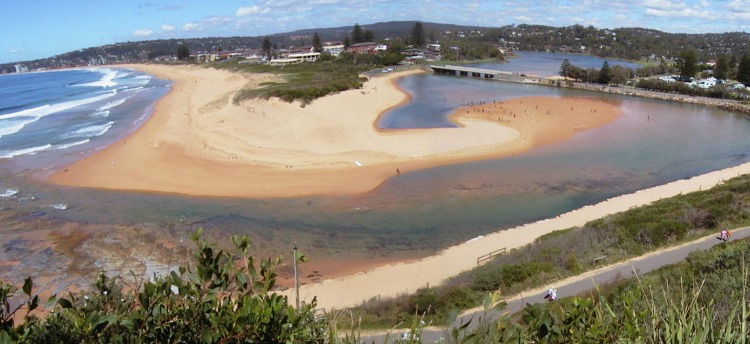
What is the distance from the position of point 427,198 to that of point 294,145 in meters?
11.6

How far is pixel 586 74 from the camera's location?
69.6 m

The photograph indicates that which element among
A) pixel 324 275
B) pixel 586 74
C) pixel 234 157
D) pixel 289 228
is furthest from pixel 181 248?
pixel 586 74

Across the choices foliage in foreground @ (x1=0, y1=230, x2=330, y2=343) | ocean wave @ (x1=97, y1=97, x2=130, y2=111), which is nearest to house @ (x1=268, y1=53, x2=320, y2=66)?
ocean wave @ (x1=97, y1=97, x2=130, y2=111)

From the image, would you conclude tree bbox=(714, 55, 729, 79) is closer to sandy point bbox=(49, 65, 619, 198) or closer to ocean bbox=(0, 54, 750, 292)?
sandy point bbox=(49, 65, 619, 198)

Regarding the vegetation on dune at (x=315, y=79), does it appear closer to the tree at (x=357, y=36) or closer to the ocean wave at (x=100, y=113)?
the ocean wave at (x=100, y=113)

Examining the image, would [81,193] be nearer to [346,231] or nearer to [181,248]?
[181,248]

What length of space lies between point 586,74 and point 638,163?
45.8 metres

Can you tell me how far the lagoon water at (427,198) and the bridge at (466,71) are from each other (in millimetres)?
45248

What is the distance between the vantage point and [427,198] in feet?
71.1

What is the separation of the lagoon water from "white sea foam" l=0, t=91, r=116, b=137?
6.76 m

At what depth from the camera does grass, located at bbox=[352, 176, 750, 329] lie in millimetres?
11766

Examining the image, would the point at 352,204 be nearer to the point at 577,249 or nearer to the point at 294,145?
the point at 577,249

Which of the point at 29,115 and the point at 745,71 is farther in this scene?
the point at 745,71

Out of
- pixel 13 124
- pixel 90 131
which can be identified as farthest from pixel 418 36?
pixel 90 131
